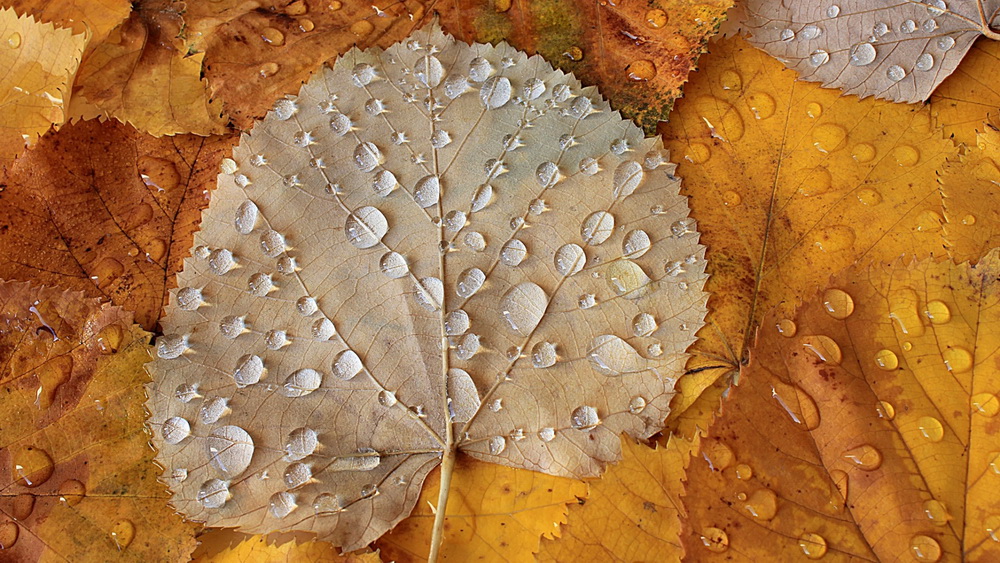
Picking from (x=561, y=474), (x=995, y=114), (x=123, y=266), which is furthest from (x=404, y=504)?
(x=995, y=114)

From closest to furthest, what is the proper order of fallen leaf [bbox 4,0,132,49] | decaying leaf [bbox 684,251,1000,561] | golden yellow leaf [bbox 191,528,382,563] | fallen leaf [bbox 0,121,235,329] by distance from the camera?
decaying leaf [bbox 684,251,1000,561], golden yellow leaf [bbox 191,528,382,563], fallen leaf [bbox 0,121,235,329], fallen leaf [bbox 4,0,132,49]

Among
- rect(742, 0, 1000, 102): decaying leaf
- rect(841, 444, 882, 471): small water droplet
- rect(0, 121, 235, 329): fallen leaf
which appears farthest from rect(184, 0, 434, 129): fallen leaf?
rect(841, 444, 882, 471): small water droplet

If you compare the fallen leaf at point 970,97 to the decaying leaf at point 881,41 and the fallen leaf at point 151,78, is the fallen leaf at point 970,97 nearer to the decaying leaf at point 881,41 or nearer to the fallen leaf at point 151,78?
the decaying leaf at point 881,41

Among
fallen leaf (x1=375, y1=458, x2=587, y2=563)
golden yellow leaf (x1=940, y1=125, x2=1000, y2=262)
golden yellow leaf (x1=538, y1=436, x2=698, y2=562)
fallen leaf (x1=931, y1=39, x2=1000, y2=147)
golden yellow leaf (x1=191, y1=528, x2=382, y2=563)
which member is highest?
fallen leaf (x1=931, y1=39, x2=1000, y2=147)

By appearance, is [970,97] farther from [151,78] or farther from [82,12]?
[82,12]

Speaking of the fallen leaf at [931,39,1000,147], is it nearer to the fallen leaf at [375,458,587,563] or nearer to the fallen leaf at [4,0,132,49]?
the fallen leaf at [375,458,587,563]

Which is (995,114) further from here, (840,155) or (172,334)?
(172,334)

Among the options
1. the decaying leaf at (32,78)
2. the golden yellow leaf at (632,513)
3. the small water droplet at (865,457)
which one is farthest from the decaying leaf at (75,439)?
Result: the small water droplet at (865,457)
